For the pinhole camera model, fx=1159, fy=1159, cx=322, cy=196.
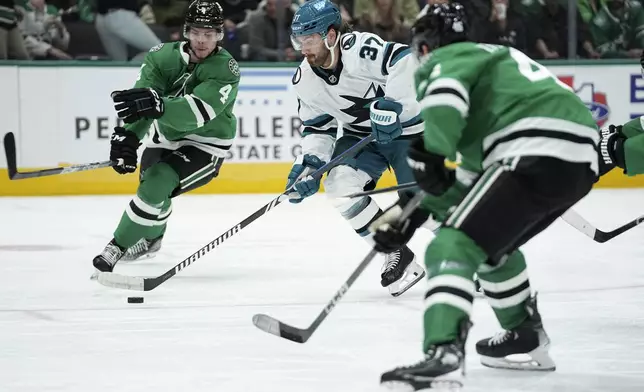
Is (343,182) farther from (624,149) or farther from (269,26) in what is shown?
(269,26)

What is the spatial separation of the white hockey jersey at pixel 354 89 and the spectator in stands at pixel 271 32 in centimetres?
357

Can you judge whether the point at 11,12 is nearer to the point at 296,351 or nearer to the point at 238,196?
the point at 238,196

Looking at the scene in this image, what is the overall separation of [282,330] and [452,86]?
0.94 m

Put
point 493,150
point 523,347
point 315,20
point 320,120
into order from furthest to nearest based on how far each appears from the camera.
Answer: point 320,120 < point 315,20 < point 523,347 < point 493,150

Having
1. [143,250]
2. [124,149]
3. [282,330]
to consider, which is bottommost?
[143,250]

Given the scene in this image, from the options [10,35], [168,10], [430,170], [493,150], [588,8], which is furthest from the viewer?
[588,8]

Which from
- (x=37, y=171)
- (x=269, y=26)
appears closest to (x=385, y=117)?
(x=37, y=171)

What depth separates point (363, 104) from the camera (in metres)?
4.48

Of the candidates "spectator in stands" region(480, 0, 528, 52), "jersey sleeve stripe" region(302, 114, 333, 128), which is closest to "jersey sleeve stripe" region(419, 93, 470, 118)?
"jersey sleeve stripe" region(302, 114, 333, 128)

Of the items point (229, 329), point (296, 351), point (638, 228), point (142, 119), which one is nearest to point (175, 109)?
point (142, 119)

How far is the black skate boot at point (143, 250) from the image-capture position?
17.4 ft

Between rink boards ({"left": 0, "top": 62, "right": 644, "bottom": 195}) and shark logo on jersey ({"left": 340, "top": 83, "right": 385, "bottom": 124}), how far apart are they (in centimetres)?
355

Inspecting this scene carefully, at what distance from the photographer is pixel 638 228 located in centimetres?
619

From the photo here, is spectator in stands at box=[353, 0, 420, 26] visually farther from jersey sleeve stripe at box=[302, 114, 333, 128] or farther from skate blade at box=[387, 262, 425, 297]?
skate blade at box=[387, 262, 425, 297]
